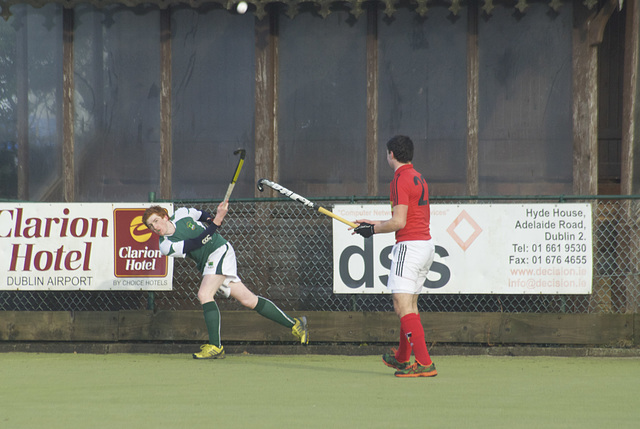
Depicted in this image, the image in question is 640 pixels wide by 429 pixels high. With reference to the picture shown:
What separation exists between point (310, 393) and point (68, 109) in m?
6.26

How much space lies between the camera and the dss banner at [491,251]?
9.18 meters

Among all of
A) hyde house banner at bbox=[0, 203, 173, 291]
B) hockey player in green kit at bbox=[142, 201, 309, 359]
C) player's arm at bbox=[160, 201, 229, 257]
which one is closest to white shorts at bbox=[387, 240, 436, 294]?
hockey player in green kit at bbox=[142, 201, 309, 359]

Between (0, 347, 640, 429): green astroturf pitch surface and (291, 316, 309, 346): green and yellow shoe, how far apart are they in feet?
0.75

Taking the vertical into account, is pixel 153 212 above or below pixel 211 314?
above

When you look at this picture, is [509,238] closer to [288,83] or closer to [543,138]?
[543,138]

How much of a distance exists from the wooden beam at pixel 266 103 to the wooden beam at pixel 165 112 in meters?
1.17

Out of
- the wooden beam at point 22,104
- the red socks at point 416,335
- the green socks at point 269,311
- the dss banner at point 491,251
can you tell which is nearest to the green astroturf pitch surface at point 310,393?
the red socks at point 416,335

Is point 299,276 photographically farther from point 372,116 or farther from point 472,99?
point 472,99

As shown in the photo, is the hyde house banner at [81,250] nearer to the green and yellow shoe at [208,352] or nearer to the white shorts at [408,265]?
the green and yellow shoe at [208,352]

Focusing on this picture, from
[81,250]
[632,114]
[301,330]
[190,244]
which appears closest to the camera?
[190,244]

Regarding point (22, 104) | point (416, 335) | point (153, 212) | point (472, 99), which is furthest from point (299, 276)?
point (22, 104)

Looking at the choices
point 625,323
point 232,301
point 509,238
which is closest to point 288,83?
point 232,301

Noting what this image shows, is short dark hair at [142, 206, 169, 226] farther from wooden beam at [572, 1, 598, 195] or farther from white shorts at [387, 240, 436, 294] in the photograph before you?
wooden beam at [572, 1, 598, 195]

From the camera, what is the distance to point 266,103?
11.1 meters
